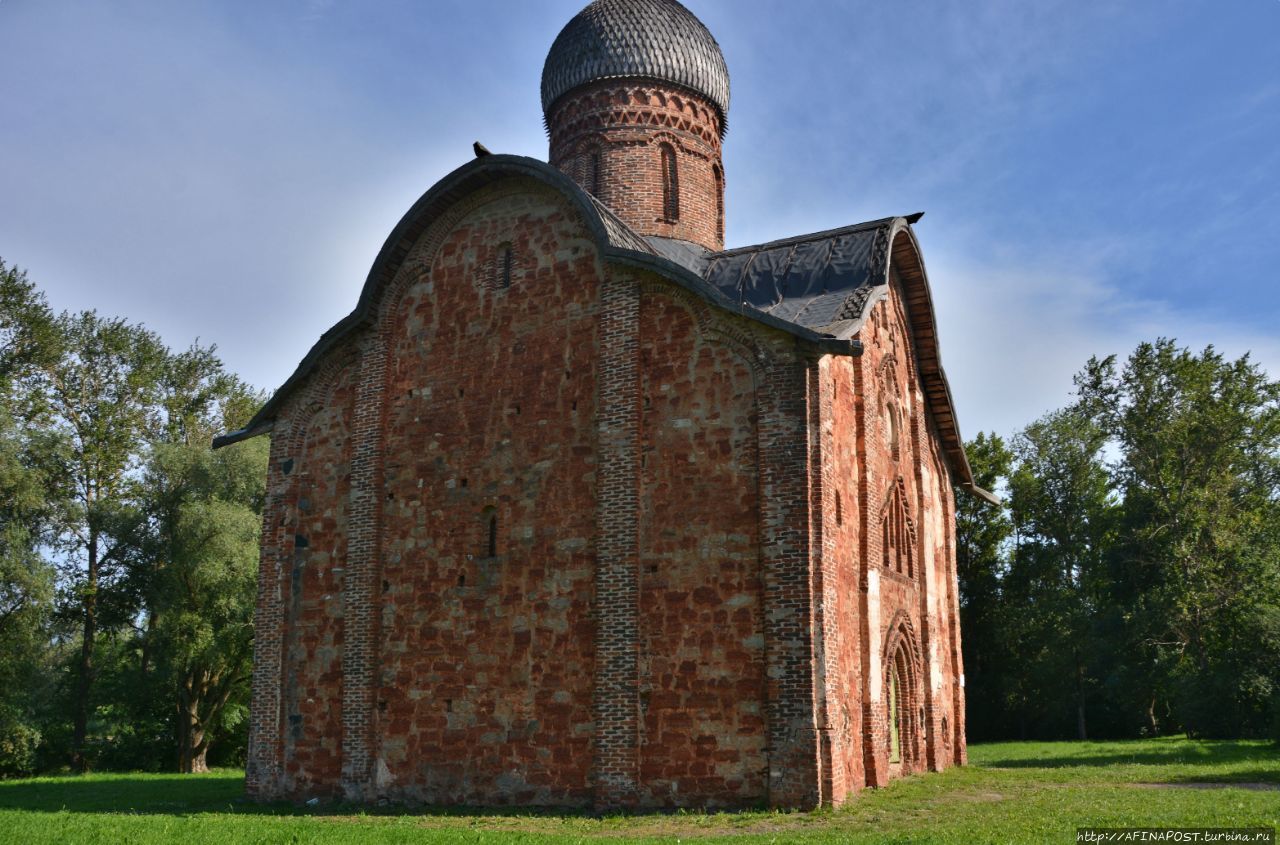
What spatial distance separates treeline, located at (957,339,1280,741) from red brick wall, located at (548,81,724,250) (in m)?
12.8

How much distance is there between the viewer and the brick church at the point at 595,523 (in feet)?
34.5

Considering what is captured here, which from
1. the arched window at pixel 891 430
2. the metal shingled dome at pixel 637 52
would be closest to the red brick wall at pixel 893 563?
the arched window at pixel 891 430

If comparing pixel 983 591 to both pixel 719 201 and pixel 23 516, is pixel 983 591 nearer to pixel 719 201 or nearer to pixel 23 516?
pixel 719 201

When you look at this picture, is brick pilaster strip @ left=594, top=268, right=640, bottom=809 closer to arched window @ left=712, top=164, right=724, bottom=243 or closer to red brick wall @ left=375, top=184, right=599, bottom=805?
red brick wall @ left=375, top=184, right=599, bottom=805

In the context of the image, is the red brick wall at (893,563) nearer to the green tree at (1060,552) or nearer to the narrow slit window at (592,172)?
the narrow slit window at (592,172)

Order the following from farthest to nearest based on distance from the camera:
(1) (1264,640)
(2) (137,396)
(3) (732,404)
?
(2) (137,396)
(1) (1264,640)
(3) (732,404)

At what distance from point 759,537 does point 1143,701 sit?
19.2m

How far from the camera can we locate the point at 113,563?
2339 centimetres

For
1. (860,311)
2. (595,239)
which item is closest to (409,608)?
(595,239)

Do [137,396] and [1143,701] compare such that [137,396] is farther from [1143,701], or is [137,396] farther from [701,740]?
[1143,701]

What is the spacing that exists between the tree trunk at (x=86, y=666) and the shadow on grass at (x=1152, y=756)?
19.1 m

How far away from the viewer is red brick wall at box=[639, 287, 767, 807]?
10320 mm

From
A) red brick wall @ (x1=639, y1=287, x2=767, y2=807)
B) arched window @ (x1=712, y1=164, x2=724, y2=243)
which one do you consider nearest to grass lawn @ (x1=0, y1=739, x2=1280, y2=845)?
red brick wall @ (x1=639, y1=287, x2=767, y2=807)

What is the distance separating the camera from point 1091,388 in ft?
85.4
